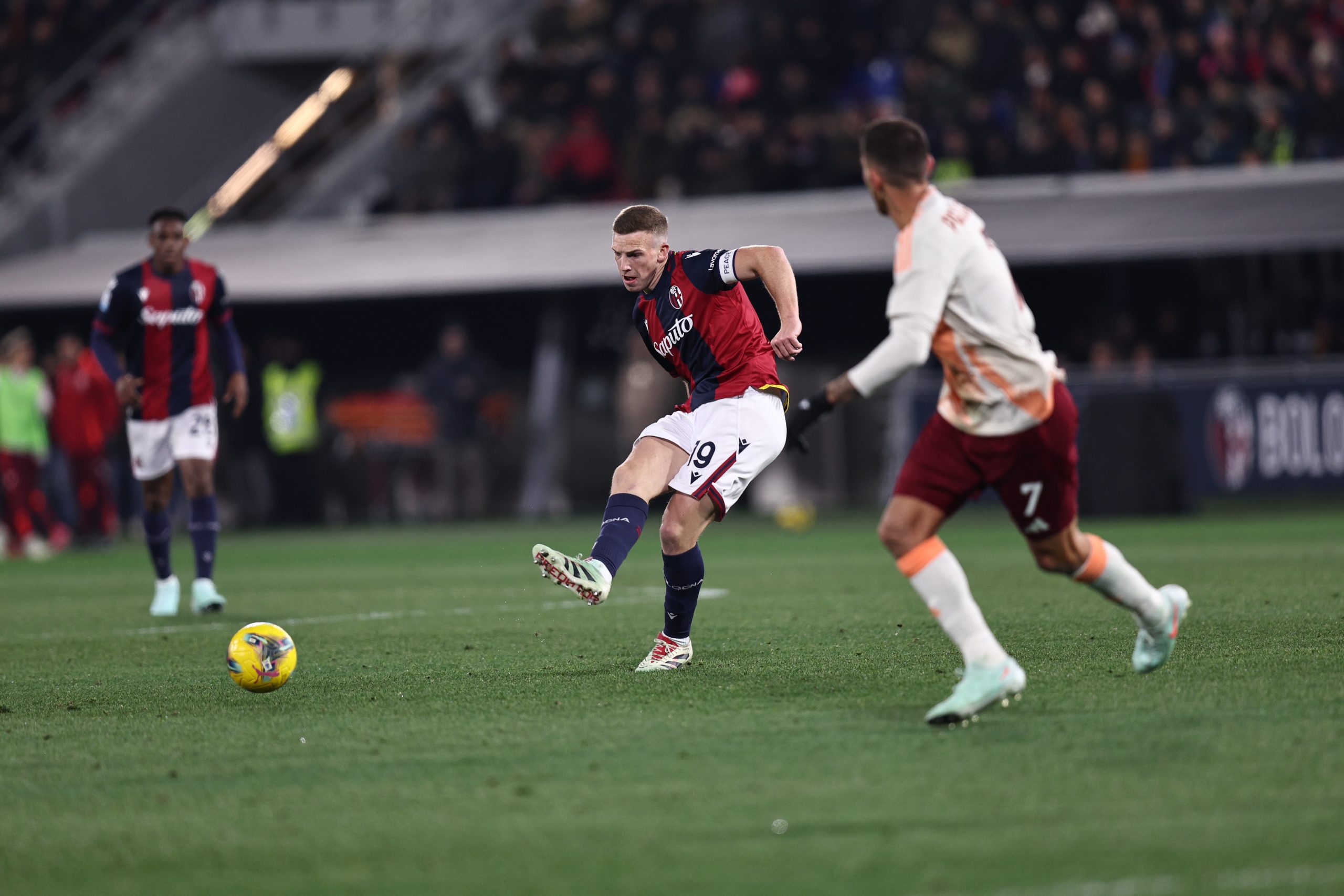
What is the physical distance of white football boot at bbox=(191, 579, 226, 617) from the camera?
9.92 m

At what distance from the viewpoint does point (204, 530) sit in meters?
10.0

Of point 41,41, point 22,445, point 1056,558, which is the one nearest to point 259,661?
point 1056,558

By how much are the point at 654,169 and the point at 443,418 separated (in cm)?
400

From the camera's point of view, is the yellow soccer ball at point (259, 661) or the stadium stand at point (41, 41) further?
the stadium stand at point (41, 41)

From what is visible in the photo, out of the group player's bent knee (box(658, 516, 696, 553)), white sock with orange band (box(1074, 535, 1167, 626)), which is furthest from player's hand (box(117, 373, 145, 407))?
white sock with orange band (box(1074, 535, 1167, 626))

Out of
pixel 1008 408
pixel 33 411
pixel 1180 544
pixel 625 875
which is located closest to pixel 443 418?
pixel 33 411

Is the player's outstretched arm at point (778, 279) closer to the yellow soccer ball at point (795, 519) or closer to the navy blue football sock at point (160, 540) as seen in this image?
the navy blue football sock at point (160, 540)

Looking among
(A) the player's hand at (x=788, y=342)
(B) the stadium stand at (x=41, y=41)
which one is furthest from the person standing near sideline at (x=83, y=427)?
(A) the player's hand at (x=788, y=342)

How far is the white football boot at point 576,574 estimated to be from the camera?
5996mm

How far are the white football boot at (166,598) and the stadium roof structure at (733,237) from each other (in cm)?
935

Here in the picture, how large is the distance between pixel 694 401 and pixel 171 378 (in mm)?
4363

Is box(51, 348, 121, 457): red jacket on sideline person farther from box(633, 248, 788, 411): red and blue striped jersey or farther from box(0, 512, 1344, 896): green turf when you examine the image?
box(633, 248, 788, 411): red and blue striped jersey

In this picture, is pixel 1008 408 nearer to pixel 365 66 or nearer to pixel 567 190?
pixel 567 190

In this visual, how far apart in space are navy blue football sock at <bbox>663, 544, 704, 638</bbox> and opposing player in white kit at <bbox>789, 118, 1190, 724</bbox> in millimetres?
1558
